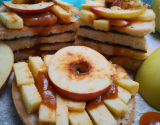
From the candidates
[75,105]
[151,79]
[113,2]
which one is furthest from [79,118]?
[113,2]

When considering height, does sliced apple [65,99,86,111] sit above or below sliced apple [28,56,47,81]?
below

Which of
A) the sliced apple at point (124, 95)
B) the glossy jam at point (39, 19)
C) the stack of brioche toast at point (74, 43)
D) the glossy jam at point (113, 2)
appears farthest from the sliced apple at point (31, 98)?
the glossy jam at point (113, 2)

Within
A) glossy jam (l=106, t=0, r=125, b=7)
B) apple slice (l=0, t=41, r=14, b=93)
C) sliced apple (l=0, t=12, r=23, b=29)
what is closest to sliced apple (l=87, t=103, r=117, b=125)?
apple slice (l=0, t=41, r=14, b=93)

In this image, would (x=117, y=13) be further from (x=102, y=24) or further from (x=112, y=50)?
(x=112, y=50)

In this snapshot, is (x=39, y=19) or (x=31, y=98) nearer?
(x=31, y=98)

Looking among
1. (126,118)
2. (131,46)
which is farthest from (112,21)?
(126,118)

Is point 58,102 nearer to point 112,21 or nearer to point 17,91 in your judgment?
point 17,91

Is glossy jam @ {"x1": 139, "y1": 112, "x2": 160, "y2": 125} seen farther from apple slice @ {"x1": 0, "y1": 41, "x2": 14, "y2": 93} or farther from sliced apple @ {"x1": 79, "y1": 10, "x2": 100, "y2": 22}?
apple slice @ {"x1": 0, "y1": 41, "x2": 14, "y2": 93}

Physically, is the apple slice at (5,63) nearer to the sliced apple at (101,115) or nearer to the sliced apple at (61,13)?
the sliced apple at (61,13)
